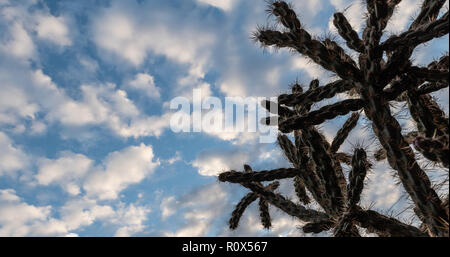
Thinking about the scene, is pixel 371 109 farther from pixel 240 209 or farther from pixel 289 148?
pixel 240 209

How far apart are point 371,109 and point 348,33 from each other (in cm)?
128

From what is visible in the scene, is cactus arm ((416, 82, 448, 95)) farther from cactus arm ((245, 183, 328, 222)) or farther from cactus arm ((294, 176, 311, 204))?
cactus arm ((294, 176, 311, 204))

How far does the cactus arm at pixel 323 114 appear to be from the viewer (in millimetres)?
4156

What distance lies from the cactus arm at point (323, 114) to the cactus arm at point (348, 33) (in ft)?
3.11

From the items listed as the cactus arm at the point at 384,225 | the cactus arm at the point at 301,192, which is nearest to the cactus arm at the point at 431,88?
the cactus arm at the point at 384,225

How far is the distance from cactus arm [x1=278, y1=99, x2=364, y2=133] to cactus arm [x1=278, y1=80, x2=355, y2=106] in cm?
24

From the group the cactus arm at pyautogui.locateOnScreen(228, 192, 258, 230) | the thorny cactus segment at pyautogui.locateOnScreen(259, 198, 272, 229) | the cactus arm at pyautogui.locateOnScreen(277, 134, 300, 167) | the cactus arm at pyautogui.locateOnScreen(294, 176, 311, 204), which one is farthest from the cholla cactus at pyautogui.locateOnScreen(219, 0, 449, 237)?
the cactus arm at pyautogui.locateOnScreen(294, 176, 311, 204)

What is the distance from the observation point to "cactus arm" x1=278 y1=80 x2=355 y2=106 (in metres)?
4.34

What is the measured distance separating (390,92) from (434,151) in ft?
4.69

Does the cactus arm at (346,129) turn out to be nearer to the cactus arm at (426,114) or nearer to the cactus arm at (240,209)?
the cactus arm at (426,114)

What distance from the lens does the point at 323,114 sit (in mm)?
4230

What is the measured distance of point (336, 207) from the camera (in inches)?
186
